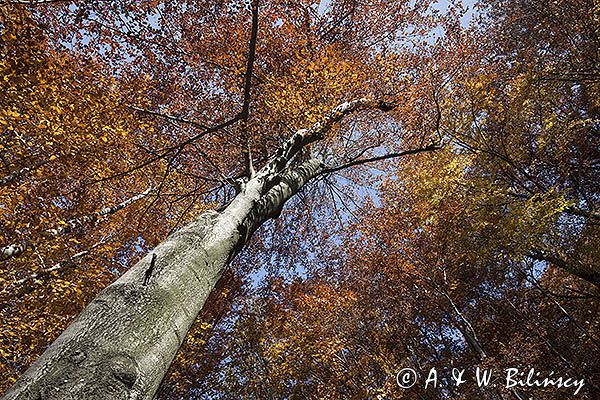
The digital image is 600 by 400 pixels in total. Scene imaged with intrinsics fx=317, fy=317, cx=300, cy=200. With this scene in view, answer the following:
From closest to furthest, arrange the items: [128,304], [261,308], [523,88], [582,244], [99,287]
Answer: [128,304] < [582,244] < [99,287] < [523,88] < [261,308]

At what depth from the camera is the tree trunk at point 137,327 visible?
130 cm

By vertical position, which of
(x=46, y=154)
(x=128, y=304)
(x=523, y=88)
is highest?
(x=523, y=88)

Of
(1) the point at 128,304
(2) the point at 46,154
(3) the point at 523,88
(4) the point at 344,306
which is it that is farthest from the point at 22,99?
(3) the point at 523,88

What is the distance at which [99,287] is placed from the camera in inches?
307

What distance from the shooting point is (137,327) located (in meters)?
1.63

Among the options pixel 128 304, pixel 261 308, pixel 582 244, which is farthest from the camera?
pixel 261 308

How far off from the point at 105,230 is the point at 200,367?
20.9 ft

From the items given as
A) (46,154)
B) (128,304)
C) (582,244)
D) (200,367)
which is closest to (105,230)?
(46,154)

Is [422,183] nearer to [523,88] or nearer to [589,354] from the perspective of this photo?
[523,88]

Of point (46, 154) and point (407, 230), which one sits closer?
point (46, 154)

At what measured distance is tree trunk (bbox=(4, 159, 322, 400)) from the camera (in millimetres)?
1305

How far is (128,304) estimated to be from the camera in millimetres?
1693

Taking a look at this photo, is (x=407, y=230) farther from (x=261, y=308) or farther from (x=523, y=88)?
(x=261, y=308)

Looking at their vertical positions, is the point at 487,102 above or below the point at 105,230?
above
